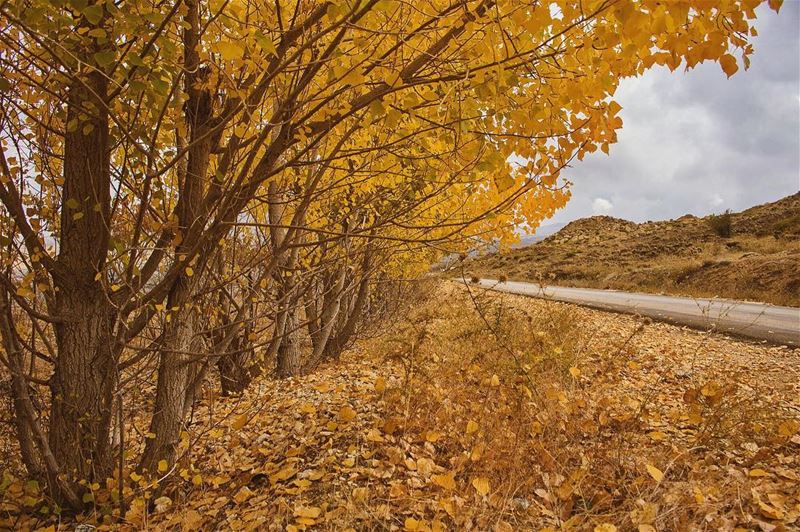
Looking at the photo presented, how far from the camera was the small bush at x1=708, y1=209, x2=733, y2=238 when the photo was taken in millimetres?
31172

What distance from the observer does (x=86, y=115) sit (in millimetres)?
2395

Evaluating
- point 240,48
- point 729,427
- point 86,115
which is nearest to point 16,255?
point 86,115

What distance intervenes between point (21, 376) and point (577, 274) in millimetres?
29097

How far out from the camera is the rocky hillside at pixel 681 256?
1527cm

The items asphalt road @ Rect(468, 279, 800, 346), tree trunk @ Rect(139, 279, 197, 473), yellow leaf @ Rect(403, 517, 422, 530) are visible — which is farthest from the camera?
asphalt road @ Rect(468, 279, 800, 346)

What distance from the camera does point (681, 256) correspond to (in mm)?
28578

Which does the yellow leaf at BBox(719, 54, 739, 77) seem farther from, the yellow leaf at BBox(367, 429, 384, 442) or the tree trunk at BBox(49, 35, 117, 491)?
the yellow leaf at BBox(367, 429, 384, 442)

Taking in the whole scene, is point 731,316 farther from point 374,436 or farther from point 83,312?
point 83,312

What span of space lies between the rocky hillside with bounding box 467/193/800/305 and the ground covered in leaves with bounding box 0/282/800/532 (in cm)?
157

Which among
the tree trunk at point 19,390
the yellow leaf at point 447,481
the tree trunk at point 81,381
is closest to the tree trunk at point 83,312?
the tree trunk at point 81,381

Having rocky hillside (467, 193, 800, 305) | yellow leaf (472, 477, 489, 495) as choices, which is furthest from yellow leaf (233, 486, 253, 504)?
rocky hillside (467, 193, 800, 305)

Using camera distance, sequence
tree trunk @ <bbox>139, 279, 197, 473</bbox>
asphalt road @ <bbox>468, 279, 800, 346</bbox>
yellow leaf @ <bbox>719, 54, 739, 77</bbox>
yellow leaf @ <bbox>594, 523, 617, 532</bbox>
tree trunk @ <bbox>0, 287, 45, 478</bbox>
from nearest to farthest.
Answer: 1. yellow leaf @ <bbox>719, 54, 739, 77</bbox>
2. yellow leaf @ <bbox>594, 523, 617, 532</bbox>
3. tree trunk @ <bbox>0, 287, 45, 478</bbox>
4. tree trunk @ <bbox>139, 279, 197, 473</bbox>
5. asphalt road @ <bbox>468, 279, 800, 346</bbox>

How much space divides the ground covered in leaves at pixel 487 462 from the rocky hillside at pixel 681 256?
1569 millimetres

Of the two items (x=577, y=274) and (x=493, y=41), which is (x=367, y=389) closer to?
(x=493, y=41)
